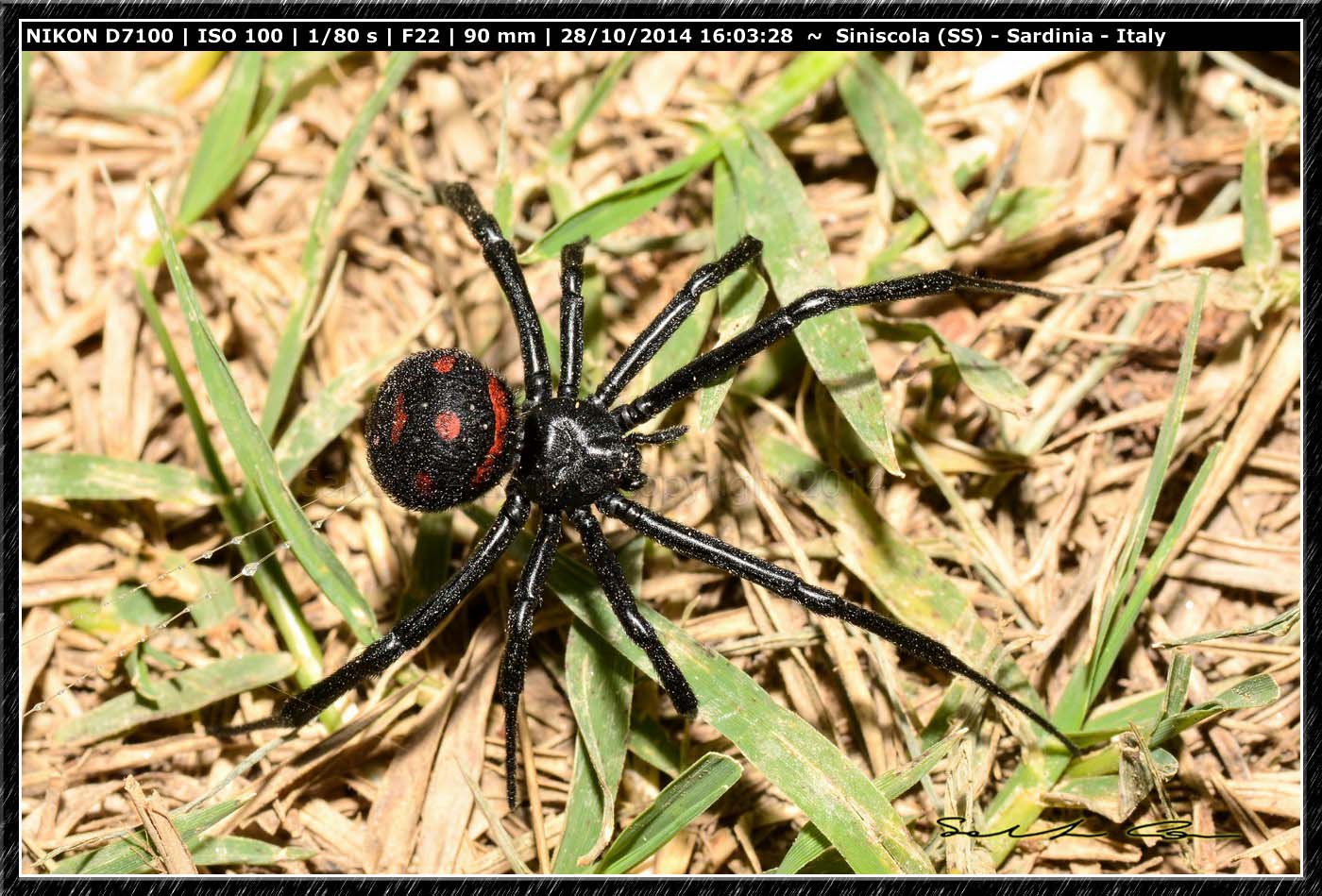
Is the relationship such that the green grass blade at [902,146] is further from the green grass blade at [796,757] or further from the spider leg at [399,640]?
the spider leg at [399,640]

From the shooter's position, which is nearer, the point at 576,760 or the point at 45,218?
the point at 576,760

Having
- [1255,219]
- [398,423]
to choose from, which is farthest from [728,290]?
[1255,219]

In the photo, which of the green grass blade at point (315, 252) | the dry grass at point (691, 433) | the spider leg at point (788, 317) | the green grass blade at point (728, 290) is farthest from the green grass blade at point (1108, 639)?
A: the green grass blade at point (315, 252)

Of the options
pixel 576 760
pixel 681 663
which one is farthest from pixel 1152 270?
pixel 576 760

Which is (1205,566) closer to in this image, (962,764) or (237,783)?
(962,764)

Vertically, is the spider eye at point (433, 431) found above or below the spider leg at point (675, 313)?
below

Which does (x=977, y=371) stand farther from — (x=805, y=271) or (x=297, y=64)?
(x=297, y=64)
